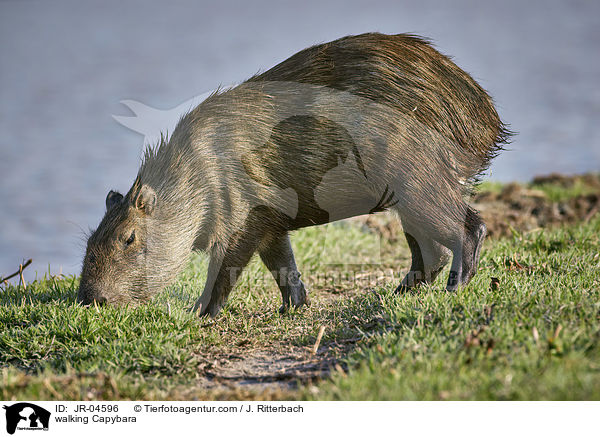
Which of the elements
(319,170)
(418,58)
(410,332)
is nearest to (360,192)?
(319,170)

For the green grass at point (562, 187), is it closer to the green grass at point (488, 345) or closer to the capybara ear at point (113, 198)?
the green grass at point (488, 345)

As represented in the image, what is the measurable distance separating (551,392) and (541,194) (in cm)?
564

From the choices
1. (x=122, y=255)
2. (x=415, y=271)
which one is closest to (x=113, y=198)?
(x=122, y=255)

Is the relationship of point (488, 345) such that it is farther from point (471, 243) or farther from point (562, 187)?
point (562, 187)

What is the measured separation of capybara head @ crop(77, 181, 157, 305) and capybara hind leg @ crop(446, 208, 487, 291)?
6.33ft

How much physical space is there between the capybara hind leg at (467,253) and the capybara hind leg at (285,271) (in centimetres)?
110

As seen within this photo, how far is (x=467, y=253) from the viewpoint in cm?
405

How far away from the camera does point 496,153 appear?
4.23 meters

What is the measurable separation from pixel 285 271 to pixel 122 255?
118 centimetres

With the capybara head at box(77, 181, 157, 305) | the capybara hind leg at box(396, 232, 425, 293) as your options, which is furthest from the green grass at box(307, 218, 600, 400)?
the capybara head at box(77, 181, 157, 305)

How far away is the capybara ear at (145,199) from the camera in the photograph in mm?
3980

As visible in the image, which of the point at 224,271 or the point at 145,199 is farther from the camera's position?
the point at 224,271

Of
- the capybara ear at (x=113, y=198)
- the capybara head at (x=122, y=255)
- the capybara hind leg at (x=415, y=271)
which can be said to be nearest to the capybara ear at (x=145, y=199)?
the capybara head at (x=122, y=255)
